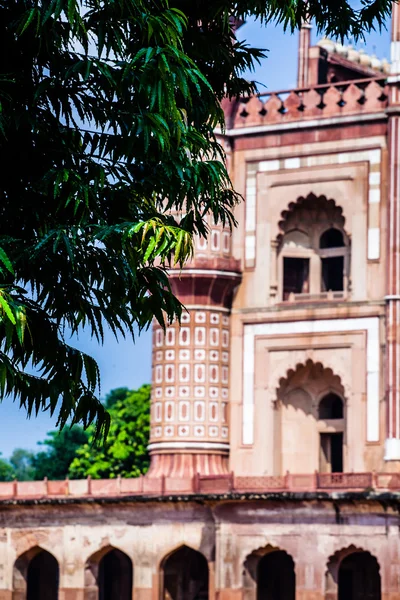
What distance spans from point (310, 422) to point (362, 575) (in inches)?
152

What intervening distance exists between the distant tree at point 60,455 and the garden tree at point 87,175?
50.1 meters

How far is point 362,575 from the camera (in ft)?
132

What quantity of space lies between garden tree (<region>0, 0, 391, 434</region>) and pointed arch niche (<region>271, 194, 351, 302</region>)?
2588cm

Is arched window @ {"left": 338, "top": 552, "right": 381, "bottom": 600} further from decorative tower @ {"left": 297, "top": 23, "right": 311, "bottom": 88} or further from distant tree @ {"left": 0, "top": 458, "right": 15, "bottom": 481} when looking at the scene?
distant tree @ {"left": 0, "top": 458, "right": 15, "bottom": 481}

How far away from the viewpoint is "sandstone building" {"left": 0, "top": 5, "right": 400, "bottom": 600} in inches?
1526

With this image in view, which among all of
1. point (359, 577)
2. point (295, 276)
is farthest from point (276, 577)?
point (295, 276)

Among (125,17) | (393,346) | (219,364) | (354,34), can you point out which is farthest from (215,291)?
(125,17)

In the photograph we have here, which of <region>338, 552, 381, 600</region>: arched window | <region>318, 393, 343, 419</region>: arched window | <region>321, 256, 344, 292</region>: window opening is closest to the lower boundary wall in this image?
<region>338, 552, 381, 600</region>: arched window

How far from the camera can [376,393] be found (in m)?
38.9

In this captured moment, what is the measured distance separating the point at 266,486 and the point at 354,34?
22544 millimetres

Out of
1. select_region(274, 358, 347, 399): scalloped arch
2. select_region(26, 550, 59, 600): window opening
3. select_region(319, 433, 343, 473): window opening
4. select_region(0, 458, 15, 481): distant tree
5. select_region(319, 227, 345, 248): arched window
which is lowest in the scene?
select_region(26, 550, 59, 600): window opening

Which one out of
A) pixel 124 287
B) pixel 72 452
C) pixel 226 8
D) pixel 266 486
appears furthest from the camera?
pixel 72 452

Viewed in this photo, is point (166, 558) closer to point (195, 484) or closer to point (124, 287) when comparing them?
point (195, 484)

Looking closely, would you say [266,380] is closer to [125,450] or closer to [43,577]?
[43,577]
